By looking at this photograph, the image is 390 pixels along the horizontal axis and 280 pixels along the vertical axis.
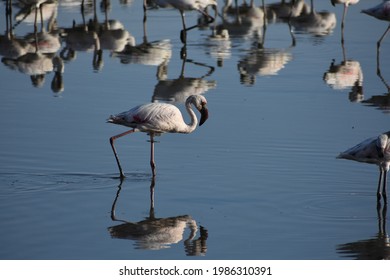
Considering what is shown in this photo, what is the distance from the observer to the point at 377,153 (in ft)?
29.6

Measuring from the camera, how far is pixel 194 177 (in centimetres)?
999

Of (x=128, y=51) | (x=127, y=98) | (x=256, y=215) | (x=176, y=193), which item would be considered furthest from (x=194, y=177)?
(x=128, y=51)

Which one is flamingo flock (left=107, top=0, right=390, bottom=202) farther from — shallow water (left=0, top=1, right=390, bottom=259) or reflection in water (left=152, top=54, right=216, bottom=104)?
reflection in water (left=152, top=54, right=216, bottom=104)

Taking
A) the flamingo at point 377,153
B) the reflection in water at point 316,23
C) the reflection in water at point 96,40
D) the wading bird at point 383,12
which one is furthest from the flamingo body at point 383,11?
the flamingo at point 377,153

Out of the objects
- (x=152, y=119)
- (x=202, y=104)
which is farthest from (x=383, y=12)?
(x=152, y=119)

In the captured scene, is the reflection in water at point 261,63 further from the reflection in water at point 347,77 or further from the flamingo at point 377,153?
the flamingo at point 377,153

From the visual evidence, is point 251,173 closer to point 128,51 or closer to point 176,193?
point 176,193

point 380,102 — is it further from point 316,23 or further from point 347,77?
point 316,23

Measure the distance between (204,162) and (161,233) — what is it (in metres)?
2.28

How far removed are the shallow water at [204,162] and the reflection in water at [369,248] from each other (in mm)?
16

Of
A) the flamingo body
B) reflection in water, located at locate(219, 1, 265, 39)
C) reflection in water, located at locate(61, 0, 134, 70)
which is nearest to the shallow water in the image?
reflection in water, located at locate(61, 0, 134, 70)

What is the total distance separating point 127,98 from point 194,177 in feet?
12.5

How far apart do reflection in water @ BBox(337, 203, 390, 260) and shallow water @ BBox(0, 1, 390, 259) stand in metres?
0.02

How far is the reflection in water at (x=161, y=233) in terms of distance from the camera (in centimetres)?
801
